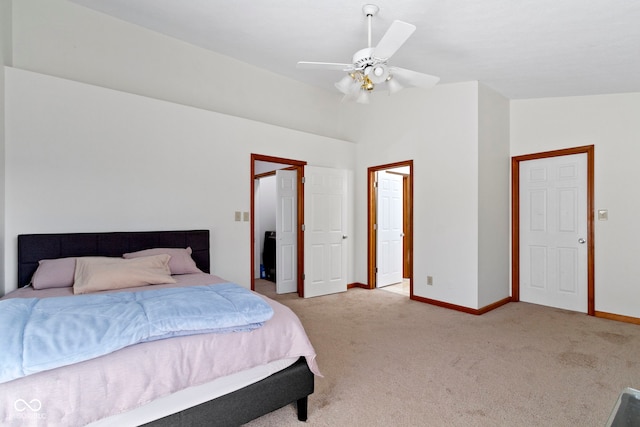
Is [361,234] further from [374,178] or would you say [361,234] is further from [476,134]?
[476,134]

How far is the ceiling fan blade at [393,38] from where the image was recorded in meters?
2.07

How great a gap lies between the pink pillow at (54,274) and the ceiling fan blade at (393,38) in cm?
308

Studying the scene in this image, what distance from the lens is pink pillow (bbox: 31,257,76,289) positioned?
2.65 m

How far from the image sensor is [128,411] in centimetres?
140

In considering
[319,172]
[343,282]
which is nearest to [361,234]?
[343,282]

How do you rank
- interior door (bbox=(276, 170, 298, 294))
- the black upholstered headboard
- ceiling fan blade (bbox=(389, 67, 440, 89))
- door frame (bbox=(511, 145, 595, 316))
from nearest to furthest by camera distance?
ceiling fan blade (bbox=(389, 67, 440, 89)) < the black upholstered headboard < door frame (bbox=(511, 145, 595, 316)) < interior door (bbox=(276, 170, 298, 294))

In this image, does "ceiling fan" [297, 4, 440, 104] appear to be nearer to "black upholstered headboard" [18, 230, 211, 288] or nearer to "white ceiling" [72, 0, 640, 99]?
"white ceiling" [72, 0, 640, 99]

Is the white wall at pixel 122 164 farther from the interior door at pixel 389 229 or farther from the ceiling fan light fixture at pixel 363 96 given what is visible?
the interior door at pixel 389 229

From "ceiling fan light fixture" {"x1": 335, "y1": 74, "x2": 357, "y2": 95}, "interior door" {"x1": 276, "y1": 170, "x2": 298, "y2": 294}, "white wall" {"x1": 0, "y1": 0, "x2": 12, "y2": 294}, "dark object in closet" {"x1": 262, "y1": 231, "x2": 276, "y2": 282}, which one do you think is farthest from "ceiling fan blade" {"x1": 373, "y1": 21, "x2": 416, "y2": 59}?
"dark object in closet" {"x1": 262, "y1": 231, "x2": 276, "y2": 282}

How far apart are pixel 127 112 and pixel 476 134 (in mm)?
3931

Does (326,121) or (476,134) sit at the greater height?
(326,121)

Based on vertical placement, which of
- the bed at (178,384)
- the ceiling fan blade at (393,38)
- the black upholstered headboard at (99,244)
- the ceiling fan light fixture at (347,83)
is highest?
the ceiling fan blade at (393,38)

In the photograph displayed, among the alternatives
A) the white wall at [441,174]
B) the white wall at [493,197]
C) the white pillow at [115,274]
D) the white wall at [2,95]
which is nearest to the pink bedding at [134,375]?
the white pillow at [115,274]

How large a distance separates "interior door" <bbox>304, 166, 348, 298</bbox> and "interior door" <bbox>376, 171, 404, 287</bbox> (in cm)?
59
